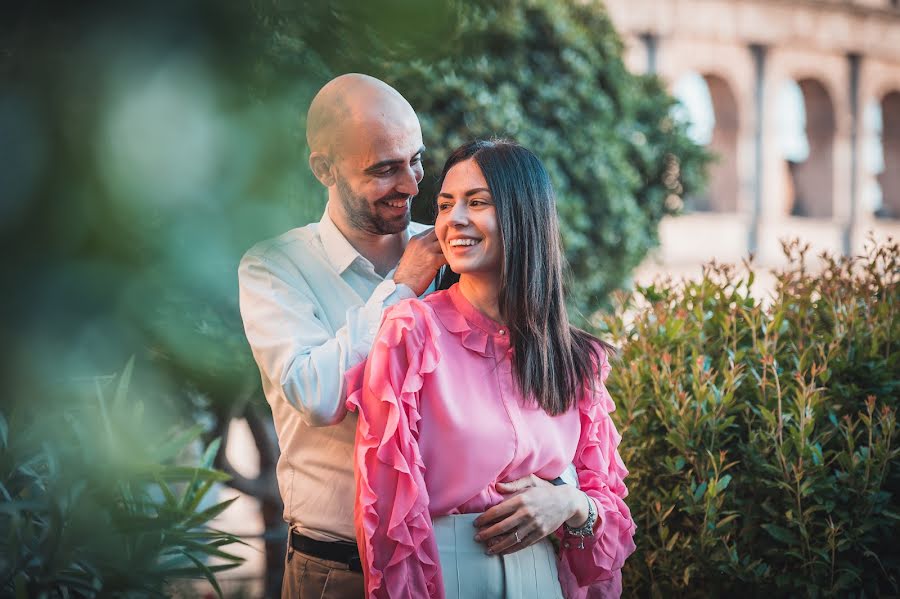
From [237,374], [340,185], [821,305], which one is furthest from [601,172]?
[237,374]

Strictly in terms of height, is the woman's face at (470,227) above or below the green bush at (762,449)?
above

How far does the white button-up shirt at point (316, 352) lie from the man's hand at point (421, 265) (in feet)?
0.10

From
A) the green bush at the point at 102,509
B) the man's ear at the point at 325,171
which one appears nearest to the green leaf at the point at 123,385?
the green bush at the point at 102,509

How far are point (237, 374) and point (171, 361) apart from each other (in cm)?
15

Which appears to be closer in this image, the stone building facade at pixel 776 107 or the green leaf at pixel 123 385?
the green leaf at pixel 123 385

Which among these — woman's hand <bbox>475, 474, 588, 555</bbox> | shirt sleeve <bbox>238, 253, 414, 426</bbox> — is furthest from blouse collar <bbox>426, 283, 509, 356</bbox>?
woman's hand <bbox>475, 474, 588, 555</bbox>

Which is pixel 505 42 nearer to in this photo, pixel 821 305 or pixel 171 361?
pixel 821 305

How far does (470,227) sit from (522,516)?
0.64m

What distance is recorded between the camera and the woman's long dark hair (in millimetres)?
2053

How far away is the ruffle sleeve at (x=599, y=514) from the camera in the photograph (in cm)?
216

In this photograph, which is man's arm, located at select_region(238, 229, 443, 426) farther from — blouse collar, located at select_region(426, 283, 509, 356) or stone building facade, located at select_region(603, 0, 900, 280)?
stone building facade, located at select_region(603, 0, 900, 280)

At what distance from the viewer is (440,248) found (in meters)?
2.12

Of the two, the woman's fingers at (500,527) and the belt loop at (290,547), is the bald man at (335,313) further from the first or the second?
the woman's fingers at (500,527)

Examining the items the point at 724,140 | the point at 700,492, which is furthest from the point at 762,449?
the point at 724,140
